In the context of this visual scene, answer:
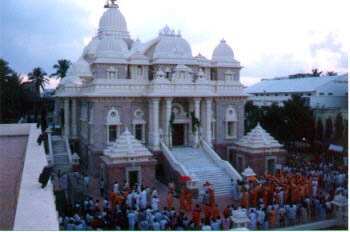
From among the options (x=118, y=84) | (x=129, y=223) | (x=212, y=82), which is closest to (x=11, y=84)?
(x=118, y=84)

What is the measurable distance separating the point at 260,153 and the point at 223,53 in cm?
706

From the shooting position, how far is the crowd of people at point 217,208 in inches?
476

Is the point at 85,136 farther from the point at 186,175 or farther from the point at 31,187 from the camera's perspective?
the point at 31,187

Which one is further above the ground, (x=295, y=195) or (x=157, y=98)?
(x=157, y=98)

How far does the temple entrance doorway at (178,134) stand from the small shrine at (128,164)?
467 centimetres

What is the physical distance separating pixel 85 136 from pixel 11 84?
11690 mm

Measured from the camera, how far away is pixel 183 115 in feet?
72.1

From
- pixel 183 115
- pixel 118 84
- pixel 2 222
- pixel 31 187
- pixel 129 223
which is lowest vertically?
pixel 129 223

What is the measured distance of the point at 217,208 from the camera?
13852 millimetres

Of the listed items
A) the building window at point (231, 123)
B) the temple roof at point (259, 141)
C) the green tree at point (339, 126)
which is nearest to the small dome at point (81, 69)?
the building window at point (231, 123)

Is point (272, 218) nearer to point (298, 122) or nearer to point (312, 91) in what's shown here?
point (298, 122)

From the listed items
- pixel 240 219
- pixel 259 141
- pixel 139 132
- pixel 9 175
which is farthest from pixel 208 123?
pixel 9 175

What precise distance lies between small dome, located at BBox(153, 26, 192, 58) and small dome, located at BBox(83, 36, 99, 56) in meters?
6.77

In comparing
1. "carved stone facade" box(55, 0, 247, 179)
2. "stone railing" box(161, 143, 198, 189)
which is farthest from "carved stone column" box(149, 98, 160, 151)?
"stone railing" box(161, 143, 198, 189)
